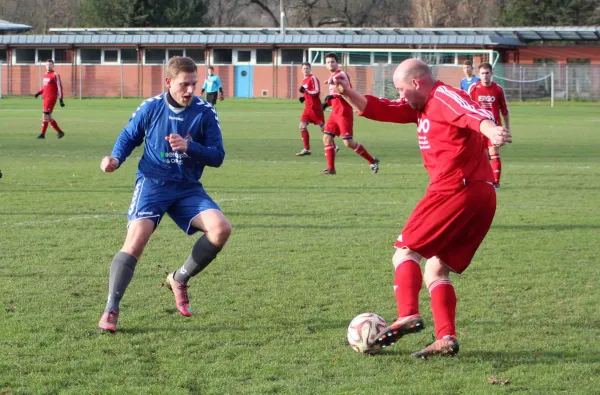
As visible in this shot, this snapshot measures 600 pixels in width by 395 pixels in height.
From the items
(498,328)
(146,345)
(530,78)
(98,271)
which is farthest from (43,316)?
(530,78)

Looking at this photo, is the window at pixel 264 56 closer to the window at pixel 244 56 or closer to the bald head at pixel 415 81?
the window at pixel 244 56

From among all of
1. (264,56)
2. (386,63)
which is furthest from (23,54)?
(386,63)

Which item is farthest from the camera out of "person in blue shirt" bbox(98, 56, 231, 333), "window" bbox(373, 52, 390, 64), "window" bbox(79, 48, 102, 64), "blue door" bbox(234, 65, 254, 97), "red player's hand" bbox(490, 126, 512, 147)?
"window" bbox(79, 48, 102, 64)

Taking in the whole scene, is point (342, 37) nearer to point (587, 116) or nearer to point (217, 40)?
point (217, 40)

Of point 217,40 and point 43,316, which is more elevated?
point 217,40

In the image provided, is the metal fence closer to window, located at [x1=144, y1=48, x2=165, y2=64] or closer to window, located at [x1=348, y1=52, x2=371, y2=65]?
window, located at [x1=144, y1=48, x2=165, y2=64]

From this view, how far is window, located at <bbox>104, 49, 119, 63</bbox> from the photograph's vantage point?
5778 cm

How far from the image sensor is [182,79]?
5738mm

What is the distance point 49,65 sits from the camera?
2370 cm

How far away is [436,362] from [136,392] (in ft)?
5.30

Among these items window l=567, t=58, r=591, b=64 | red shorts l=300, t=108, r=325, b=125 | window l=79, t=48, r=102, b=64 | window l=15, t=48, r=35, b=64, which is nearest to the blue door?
window l=79, t=48, r=102, b=64

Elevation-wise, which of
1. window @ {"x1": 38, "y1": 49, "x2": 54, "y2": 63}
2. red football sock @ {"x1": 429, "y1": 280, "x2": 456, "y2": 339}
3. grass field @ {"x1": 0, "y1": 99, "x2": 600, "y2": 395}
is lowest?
grass field @ {"x1": 0, "y1": 99, "x2": 600, "y2": 395}

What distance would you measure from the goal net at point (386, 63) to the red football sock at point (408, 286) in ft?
119

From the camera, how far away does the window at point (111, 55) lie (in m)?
57.8
